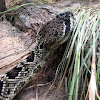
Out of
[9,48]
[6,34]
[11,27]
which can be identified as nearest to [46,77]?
[9,48]

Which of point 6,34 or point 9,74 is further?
point 6,34

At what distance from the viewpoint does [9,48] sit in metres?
2.74

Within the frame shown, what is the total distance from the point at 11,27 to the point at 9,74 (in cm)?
157

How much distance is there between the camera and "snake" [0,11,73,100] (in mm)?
2035

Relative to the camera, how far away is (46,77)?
7.09 ft

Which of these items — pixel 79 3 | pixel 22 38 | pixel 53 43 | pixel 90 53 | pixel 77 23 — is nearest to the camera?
pixel 90 53

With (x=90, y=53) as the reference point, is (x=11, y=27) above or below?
above

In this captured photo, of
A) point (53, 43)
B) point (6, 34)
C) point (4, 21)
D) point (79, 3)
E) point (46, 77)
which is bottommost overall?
point (46, 77)

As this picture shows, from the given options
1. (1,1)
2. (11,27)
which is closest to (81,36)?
(11,27)

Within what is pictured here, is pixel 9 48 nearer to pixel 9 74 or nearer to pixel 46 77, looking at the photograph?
pixel 9 74

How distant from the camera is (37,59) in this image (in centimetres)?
228

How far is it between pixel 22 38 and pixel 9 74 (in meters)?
1.12

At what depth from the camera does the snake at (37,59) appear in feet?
6.68

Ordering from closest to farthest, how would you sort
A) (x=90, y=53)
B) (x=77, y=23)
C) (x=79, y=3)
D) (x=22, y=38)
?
(x=90, y=53) → (x=77, y=23) → (x=22, y=38) → (x=79, y=3)
